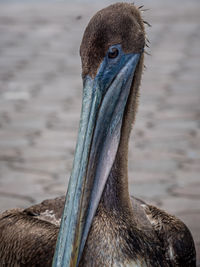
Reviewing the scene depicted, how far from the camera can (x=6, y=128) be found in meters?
6.45

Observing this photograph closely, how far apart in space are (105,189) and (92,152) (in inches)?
10.0

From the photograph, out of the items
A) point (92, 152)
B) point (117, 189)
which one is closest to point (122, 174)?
point (117, 189)

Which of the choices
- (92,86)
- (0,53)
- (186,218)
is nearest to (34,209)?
(92,86)

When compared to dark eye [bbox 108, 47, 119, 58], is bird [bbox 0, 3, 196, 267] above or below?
below

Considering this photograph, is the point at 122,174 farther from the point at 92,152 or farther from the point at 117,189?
the point at 92,152

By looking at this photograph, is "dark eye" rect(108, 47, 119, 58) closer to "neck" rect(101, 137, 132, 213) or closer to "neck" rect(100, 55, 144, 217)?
"neck" rect(100, 55, 144, 217)

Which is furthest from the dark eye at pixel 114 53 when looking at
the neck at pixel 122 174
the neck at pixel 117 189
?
the neck at pixel 117 189

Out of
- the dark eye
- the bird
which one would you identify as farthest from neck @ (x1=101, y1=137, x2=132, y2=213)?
the dark eye

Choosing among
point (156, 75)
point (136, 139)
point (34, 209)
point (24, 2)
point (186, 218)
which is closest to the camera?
point (34, 209)

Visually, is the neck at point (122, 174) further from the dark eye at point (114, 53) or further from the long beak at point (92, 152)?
the dark eye at point (114, 53)

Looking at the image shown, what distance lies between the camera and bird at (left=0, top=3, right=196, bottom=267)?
2.85m

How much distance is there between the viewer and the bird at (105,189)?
2.85 m

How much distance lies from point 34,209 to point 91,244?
2.03 ft

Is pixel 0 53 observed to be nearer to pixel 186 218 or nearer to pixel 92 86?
pixel 186 218
